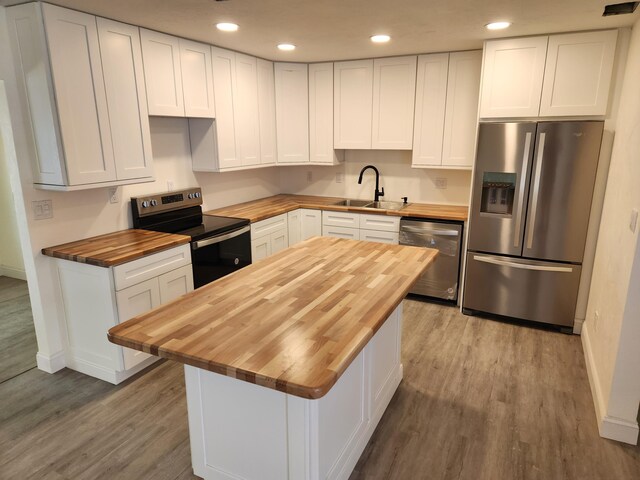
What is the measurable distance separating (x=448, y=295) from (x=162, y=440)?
2.75 metres

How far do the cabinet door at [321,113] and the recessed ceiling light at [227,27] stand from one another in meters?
1.45

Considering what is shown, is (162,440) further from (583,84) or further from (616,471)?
(583,84)

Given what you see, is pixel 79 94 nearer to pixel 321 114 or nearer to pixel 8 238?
pixel 321 114

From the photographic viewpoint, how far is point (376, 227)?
13.4ft

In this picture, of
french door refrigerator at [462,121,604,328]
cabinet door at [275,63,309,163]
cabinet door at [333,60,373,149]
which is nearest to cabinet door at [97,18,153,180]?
cabinet door at [275,63,309,163]

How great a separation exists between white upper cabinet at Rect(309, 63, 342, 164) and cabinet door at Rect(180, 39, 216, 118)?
1.23 meters

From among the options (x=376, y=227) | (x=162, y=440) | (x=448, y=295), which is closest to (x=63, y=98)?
(x=162, y=440)

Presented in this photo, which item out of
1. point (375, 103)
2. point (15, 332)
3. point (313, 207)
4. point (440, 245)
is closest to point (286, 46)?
point (375, 103)

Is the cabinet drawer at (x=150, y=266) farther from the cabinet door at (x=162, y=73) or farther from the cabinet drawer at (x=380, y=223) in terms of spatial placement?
the cabinet drawer at (x=380, y=223)

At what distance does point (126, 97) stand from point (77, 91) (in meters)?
0.34

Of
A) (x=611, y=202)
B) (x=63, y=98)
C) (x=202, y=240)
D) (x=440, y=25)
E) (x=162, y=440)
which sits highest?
(x=440, y=25)

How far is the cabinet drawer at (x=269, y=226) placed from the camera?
3.80 m

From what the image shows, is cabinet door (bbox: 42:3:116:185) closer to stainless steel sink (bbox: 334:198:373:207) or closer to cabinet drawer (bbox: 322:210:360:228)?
cabinet drawer (bbox: 322:210:360:228)

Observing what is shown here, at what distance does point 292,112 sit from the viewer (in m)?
4.41
